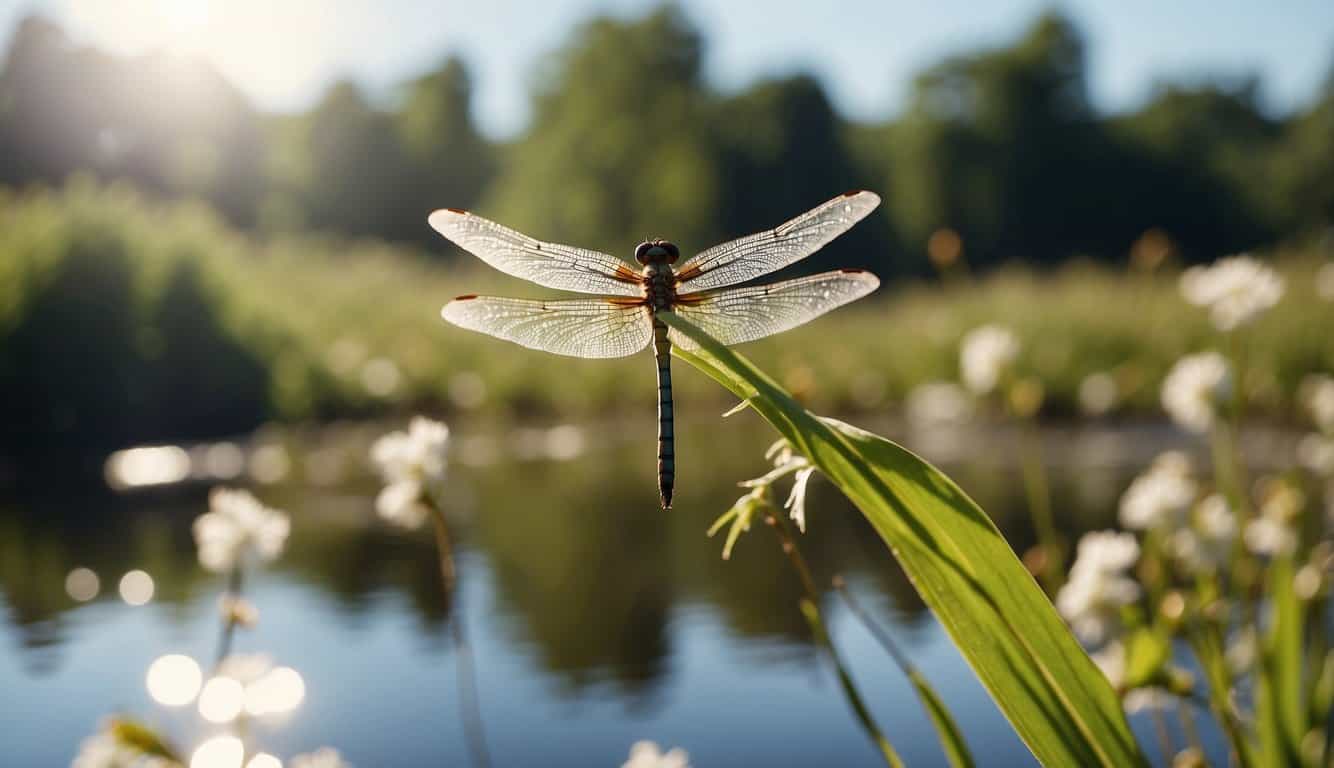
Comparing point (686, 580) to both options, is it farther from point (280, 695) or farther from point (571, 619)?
point (280, 695)

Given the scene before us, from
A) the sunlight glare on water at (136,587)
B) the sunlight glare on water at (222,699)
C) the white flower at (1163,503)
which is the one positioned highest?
the sunlight glare on water at (136,587)

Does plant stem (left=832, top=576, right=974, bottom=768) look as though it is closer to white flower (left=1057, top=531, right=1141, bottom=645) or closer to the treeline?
white flower (left=1057, top=531, right=1141, bottom=645)

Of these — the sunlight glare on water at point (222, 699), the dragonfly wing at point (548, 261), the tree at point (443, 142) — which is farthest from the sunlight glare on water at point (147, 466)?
the tree at point (443, 142)

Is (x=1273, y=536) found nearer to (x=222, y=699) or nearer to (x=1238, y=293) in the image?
(x=1238, y=293)

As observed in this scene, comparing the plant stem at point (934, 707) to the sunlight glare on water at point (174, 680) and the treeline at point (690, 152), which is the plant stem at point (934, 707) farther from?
the treeline at point (690, 152)

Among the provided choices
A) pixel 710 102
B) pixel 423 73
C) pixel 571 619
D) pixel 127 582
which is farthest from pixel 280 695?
pixel 423 73

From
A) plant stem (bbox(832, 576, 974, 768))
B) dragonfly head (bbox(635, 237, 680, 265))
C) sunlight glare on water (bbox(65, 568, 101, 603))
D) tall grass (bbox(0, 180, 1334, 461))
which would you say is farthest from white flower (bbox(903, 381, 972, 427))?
plant stem (bbox(832, 576, 974, 768))

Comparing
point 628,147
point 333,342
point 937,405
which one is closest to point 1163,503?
point 937,405
